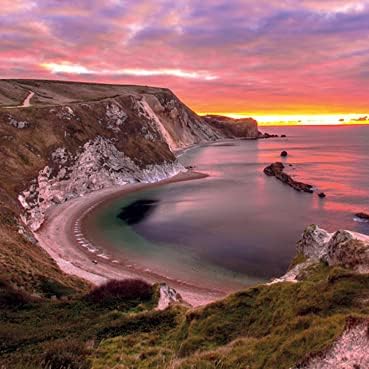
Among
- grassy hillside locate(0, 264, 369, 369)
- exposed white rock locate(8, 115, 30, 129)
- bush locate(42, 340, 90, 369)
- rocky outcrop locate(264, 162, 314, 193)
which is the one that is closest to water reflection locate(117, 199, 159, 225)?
exposed white rock locate(8, 115, 30, 129)

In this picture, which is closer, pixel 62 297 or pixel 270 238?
pixel 62 297

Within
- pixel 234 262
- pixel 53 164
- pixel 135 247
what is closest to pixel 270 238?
pixel 234 262

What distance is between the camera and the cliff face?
63450 mm

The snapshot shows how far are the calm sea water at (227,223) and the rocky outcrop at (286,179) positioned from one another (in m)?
2.65

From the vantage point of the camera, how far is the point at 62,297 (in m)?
25.3

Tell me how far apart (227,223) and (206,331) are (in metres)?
45.6

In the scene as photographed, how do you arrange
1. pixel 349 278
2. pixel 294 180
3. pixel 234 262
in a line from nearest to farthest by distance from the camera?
1. pixel 349 278
2. pixel 234 262
3. pixel 294 180

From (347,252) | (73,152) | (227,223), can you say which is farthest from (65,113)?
(347,252)

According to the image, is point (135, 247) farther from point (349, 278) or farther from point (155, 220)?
point (349, 278)

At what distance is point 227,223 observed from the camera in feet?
197

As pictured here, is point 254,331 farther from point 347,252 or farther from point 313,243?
point 313,243

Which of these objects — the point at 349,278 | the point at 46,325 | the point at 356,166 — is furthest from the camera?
the point at 356,166

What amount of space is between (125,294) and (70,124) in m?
74.9

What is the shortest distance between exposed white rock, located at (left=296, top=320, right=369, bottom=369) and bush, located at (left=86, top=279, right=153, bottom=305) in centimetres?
1654
